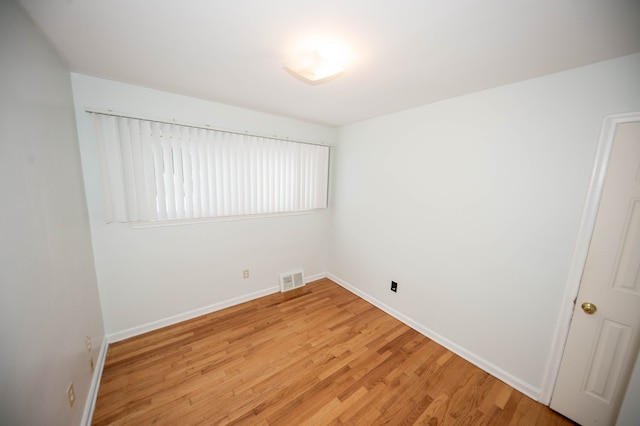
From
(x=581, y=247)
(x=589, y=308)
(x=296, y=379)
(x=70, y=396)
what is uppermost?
(x=581, y=247)

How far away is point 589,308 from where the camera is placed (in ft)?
4.89

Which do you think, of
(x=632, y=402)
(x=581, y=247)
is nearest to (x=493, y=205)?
(x=581, y=247)

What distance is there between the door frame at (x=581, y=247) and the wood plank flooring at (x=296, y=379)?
12.4 inches

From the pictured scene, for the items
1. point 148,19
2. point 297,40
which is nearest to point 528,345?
point 297,40

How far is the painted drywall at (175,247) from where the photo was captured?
1938 mm

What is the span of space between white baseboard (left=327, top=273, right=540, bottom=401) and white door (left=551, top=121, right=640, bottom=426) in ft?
0.65

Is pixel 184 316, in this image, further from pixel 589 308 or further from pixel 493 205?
pixel 589 308

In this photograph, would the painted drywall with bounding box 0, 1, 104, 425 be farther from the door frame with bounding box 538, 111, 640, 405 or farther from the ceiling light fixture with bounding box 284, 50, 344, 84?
the door frame with bounding box 538, 111, 640, 405

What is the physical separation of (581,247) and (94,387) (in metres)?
3.63

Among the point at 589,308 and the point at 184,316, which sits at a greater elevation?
the point at 589,308

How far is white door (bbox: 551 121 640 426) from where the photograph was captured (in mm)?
1338

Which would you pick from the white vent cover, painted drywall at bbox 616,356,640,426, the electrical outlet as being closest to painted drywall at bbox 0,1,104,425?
the electrical outlet

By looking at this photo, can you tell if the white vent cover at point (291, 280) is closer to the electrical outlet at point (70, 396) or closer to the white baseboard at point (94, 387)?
the white baseboard at point (94, 387)

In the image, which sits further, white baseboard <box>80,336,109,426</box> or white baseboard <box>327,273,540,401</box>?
white baseboard <box>327,273,540,401</box>
